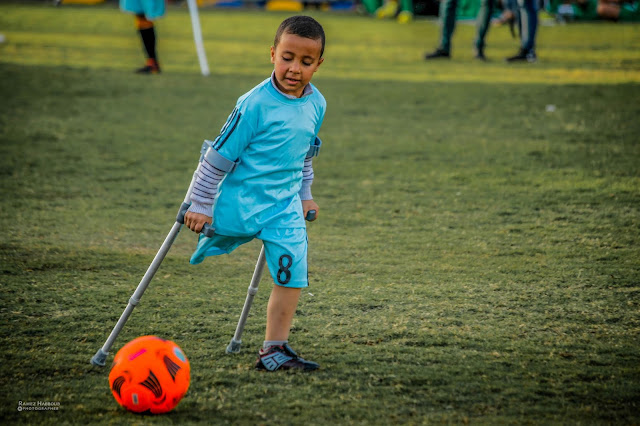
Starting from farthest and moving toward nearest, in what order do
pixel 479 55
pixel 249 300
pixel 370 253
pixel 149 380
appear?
pixel 479 55 → pixel 370 253 → pixel 249 300 → pixel 149 380

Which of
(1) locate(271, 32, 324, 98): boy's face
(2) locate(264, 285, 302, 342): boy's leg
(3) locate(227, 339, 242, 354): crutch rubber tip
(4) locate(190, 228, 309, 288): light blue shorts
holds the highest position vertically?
(1) locate(271, 32, 324, 98): boy's face

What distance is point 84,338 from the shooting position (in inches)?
141

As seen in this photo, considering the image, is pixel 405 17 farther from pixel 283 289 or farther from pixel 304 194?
pixel 283 289

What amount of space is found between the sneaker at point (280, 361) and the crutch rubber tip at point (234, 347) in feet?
0.52

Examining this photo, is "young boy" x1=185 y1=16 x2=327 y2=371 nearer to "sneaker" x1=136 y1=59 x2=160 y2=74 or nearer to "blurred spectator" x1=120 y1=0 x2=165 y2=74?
"blurred spectator" x1=120 y1=0 x2=165 y2=74

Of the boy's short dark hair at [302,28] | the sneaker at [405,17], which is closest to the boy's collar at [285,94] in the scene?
the boy's short dark hair at [302,28]

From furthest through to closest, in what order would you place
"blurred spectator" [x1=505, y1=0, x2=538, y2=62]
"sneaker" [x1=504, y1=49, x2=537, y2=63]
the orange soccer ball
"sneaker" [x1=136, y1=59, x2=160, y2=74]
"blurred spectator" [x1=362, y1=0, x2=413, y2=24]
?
"blurred spectator" [x1=362, y1=0, x2=413, y2=24] → "sneaker" [x1=504, y1=49, x2=537, y2=63] → "blurred spectator" [x1=505, y1=0, x2=538, y2=62] → "sneaker" [x1=136, y1=59, x2=160, y2=74] → the orange soccer ball

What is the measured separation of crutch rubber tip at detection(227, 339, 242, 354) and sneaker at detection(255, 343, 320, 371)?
0.16m

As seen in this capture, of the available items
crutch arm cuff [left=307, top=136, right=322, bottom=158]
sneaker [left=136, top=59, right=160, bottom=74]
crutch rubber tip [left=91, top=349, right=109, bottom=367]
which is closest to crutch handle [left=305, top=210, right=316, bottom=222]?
crutch arm cuff [left=307, top=136, right=322, bottom=158]

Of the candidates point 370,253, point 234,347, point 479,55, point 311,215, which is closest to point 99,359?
point 234,347

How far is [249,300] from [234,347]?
0.80ft

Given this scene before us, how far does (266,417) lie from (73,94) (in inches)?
310

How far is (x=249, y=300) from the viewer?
11.1 feet

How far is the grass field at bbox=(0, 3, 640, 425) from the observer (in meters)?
3.10
